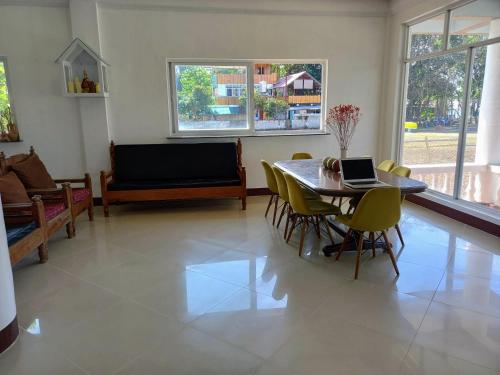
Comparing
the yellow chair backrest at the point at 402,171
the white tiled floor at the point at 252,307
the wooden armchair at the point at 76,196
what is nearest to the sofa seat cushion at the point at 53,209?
the wooden armchair at the point at 76,196

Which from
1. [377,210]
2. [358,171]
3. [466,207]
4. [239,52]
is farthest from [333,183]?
[239,52]

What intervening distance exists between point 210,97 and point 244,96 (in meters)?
0.53

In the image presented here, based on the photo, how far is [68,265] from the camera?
330 cm

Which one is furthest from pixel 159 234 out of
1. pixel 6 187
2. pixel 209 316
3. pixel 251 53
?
pixel 251 53

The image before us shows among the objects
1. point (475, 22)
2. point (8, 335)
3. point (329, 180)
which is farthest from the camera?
point (475, 22)

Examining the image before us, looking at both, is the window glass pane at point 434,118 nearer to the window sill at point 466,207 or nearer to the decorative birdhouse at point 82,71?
the window sill at point 466,207

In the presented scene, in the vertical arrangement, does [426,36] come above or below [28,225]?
above

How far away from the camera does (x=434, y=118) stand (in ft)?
16.1

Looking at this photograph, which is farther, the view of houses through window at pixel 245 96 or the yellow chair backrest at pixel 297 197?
the view of houses through window at pixel 245 96

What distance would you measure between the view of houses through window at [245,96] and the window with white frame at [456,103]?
1.45 metres

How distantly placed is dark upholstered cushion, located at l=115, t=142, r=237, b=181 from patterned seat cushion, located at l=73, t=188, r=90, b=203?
0.76 meters

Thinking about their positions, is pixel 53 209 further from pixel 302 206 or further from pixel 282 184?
pixel 302 206

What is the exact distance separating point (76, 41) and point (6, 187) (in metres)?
2.26

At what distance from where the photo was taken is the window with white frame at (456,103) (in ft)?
13.3
